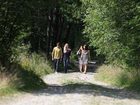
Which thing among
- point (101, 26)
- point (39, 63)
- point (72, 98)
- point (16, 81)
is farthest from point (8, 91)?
point (39, 63)

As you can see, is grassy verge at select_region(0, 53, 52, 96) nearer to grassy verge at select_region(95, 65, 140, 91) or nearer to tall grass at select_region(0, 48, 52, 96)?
tall grass at select_region(0, 48, 52, 96)

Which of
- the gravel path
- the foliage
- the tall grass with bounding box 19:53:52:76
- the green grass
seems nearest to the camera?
the gravel path

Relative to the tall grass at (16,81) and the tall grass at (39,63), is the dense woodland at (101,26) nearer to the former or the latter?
the tall grass at (16,81)

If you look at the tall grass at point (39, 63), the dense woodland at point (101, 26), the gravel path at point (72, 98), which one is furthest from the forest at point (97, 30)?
the tall grass at point (39, 63)

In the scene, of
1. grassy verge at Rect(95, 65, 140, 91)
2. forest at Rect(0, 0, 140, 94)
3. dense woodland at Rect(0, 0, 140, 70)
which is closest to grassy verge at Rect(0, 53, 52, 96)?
forest at Rect(0, 0, 140, 94)

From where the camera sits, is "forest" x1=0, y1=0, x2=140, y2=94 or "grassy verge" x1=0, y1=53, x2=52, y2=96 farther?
"forest" x1=0, y1=0, x2=140, y2=94

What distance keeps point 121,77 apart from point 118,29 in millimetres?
3367

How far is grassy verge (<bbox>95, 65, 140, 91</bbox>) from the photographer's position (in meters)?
23.6

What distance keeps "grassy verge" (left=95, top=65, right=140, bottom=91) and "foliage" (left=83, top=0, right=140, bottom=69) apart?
0.87 meters

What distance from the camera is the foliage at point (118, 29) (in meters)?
22.6

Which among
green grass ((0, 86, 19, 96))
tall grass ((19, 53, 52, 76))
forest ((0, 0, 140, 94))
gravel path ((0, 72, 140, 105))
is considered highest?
forest ((0, 0, 140, 94))

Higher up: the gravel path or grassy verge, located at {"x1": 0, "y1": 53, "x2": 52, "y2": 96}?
grassy verge, located at {"x1": 0, "y1": 53, "x2": 52, "y2": 96}

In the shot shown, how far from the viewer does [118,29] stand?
2312cm

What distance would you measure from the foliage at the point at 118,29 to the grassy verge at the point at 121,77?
87cm
